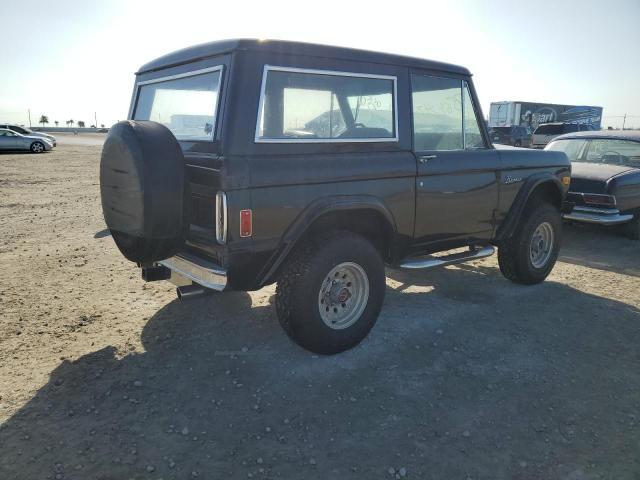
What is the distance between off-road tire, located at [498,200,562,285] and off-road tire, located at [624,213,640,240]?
3.07 metres

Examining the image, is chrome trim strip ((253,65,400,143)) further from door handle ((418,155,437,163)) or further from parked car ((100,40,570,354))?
door handle ((418,155,437,163))

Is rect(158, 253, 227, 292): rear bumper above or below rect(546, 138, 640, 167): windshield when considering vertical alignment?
below

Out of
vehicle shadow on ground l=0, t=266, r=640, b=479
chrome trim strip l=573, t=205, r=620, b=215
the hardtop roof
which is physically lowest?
vehicle shadow on ground l=0, t=266, r=640, b=479

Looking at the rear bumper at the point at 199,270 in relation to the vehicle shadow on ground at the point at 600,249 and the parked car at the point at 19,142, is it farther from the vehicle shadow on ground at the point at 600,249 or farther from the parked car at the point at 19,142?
the parked car at the point at 19,142

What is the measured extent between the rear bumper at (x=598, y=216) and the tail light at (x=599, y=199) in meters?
0.08

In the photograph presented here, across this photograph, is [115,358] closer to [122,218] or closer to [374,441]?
[122,218]

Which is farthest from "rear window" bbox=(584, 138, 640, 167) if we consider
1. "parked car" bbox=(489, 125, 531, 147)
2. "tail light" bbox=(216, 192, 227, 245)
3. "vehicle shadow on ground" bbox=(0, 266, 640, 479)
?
"parked car" bbox=(489, 125, 531, 147)

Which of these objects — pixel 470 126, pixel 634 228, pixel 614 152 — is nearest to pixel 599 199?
pixel 634 228

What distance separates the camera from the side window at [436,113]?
4047 mm

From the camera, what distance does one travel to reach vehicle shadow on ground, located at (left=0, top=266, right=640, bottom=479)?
8.16 feet

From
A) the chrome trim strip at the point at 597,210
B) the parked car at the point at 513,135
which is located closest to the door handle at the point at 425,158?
the chrome trim strip at the point at 597,210

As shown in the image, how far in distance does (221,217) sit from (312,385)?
1.25 metres

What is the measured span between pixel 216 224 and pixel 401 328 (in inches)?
75.2

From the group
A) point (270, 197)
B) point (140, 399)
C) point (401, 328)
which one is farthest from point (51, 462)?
point (401, 328)
